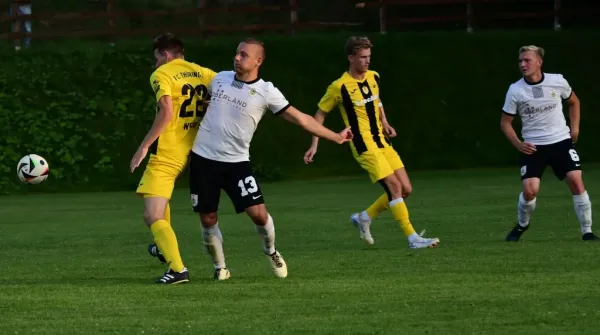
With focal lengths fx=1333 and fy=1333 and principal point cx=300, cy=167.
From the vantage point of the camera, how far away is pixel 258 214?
10742 millimetres

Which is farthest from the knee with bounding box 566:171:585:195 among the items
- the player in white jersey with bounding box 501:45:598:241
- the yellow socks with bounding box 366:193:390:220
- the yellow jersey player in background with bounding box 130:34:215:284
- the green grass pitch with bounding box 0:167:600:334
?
the yellow jersey player in background with bounding box 130:34:215:284

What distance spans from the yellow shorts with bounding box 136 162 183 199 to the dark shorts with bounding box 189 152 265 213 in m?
0.20

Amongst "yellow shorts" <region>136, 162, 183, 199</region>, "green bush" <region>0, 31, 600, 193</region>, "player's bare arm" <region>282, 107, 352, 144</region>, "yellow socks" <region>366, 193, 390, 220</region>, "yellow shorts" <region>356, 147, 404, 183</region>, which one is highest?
"player's bare arm" <region>282, 107, 352, 144</region>

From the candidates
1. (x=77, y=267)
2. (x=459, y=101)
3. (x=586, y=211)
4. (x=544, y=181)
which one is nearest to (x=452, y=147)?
(x=459, y=101)

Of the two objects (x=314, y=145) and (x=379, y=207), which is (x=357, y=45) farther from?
(x=379, y=207)

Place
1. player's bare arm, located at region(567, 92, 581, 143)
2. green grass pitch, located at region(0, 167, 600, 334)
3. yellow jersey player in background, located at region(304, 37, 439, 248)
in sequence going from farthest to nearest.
A: player's bare arm, located at region(567, 92, 581, 143) < yellow jersey player in background, located at region(304, 37, 439, 248) < green grass pitch, located at region(0, 167, 600, 334)

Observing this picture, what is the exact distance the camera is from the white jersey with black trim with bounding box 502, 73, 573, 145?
1393 centimetres

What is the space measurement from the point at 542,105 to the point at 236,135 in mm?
4481

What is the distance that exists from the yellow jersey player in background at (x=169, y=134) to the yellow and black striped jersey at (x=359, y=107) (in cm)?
309

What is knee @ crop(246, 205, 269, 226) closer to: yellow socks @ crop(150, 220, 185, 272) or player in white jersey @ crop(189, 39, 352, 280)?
player in white jersey @ crop(189, 39, 352, 280)

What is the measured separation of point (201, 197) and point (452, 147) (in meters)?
21.2

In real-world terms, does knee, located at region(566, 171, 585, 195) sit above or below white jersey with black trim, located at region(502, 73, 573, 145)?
below

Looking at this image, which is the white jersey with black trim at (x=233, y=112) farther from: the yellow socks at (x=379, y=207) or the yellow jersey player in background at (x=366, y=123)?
the yellow socks at (x=379, y=207)

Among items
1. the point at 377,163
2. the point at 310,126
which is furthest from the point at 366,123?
the point at 310,126
